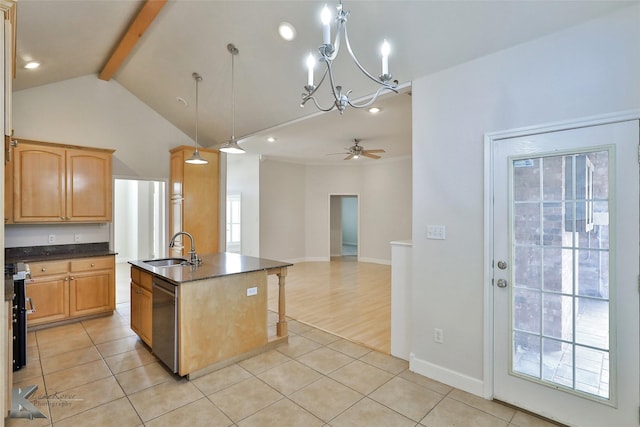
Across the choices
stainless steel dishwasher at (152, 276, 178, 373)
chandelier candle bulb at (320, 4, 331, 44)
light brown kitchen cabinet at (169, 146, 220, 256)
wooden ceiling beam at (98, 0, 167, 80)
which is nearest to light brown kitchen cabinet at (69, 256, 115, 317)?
light brown kitchen cabinet at (169, 146, 220, 256)

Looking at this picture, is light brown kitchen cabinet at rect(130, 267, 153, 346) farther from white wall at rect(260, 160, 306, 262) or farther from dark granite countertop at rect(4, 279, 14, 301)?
white wall at rect(260, 160, 306, 262)

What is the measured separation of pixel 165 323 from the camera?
278 cm

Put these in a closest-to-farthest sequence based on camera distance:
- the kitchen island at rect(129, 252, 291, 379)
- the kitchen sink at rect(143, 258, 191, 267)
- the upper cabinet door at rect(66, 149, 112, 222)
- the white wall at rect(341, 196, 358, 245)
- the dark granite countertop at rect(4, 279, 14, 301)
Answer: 1. the dark granite countertop at rect(4, 279, 14, 301)
2. the kitchen island at rect(129, 252, 291, 379)
3. the kitchen sink at rect(143, 258, 191, 267)
4. the upper cabinet door at rect(66, 149, 112, 222)
5. the white wall at rect(341, 196, 358, 245)

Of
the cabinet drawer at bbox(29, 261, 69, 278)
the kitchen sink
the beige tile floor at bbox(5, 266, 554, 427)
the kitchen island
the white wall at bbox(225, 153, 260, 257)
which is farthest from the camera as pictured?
the white wall at bbox(225, 153, 260, 257)

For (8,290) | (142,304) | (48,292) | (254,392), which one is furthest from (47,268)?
(254,392)

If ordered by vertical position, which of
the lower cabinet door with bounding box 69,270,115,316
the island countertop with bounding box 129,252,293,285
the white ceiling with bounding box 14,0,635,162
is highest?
the white ceiling with bounding box 14,0,635,162

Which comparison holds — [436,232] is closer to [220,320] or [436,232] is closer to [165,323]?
[220,320]

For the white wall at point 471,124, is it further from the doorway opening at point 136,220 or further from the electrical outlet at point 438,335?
the doorway opening at point 136,220

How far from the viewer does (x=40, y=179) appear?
390 cm

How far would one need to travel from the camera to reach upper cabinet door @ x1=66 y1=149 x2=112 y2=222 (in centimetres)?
411

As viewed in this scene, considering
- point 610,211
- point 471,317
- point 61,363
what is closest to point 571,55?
A: point 610,211

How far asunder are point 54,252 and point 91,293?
81 centimetres

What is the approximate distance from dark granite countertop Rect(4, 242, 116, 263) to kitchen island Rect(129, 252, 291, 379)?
56.6 inches

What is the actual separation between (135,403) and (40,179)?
10.3ft
